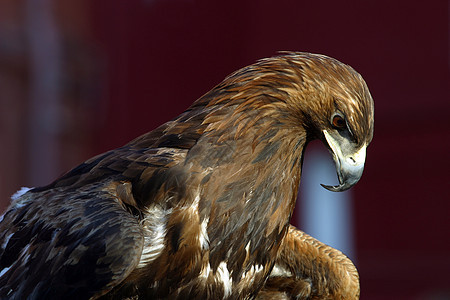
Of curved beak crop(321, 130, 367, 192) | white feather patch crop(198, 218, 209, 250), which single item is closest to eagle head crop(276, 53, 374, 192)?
curved beak crop(321, 130, 367, 192)

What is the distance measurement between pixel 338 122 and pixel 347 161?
18 centimetres

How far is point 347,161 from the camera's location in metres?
3.09

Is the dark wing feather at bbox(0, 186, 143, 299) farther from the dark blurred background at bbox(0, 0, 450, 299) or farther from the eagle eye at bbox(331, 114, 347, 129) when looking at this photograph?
the dark blurred background at bbox(0, 0, 450, 299)

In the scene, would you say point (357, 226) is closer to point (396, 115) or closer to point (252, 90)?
point (396, 115)

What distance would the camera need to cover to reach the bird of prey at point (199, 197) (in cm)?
284

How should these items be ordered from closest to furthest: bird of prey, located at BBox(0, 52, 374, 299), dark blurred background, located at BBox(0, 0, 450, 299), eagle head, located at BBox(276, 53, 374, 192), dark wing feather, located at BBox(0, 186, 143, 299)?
dark wing feather, located at BBox(0, 186, 143, 299), bird of prey, located at BBox(0, 52, 374, 299), eagle head, located at BBox(276, 53, 374, 192), dark blurred background, located at BBox(0, 0, 450, 299)

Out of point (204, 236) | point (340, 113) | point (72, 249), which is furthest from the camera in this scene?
point (340, 113)

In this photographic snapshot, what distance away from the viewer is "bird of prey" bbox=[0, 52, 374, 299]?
2.84 m

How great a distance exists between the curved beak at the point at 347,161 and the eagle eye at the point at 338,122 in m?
0.05

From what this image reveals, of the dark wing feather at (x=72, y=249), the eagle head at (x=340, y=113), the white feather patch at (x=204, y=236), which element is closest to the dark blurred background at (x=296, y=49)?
the eagle head at (x=340, y=113)

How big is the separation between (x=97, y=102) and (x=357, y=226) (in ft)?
23.9

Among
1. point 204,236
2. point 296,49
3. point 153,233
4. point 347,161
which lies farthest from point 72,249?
point 296,49

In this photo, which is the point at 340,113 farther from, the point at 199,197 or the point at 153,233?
the point at 153,233

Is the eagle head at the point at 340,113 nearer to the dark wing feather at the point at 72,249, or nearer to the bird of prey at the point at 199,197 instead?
the bird of prey at the point at 199,197
